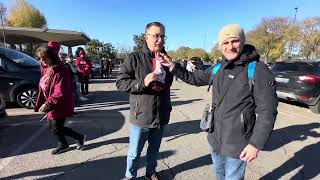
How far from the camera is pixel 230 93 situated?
2.91 m

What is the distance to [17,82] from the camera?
9.55m

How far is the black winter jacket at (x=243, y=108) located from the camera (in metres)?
2.73

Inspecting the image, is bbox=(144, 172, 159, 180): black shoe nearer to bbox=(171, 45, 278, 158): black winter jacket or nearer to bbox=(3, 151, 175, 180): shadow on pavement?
bbox=(3, 151, 175, 180): shadow on pavement

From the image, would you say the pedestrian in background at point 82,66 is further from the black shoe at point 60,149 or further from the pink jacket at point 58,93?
the pink jacket at point 58,93

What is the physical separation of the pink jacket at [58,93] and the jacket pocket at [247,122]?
3.11 metres

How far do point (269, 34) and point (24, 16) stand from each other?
48.0 m

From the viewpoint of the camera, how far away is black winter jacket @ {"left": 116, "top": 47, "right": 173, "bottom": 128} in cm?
375

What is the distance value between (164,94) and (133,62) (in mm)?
500

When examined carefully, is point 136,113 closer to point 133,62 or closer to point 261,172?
point 133,62

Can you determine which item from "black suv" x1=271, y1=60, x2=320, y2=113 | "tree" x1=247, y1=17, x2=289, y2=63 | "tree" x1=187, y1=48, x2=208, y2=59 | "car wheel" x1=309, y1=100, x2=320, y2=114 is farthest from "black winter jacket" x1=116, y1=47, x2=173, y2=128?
"tree" x1=187, y1=48, x2=208, y2=59

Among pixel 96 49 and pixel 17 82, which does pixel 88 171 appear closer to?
pixel 17 82

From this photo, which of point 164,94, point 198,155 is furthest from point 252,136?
point 198,155

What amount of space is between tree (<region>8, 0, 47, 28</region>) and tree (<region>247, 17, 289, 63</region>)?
4205 centimetres

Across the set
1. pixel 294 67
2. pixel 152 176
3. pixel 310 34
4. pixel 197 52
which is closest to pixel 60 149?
pixel 152 176
